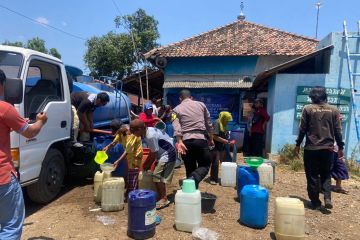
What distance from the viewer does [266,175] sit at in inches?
251

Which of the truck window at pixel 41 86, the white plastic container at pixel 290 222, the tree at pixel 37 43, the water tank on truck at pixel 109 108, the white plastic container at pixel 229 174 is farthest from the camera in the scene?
the tree at pixel 37 43

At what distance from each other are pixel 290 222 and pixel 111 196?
2341 mm

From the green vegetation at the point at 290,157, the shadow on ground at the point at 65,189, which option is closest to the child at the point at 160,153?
the shadow on ground at the point at 65,189

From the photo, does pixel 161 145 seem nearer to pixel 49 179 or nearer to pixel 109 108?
pixel 49 179

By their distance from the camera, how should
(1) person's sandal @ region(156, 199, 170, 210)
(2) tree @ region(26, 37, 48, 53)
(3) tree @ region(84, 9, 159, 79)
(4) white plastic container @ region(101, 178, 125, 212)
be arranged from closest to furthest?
1. (4) white plastic container @ region(101, 178, 125, 212)
2. (1) person's sandal @ region(156, 199, 170, 210)
3. (3) tree @ region(84, 9, 159, 79)
4. (2) tree @ region(26, 37, 48, 53)

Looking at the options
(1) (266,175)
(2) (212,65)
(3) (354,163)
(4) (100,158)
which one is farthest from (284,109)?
(4) (100,158)

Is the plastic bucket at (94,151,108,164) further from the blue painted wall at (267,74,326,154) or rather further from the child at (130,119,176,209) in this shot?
the blue painted wall at (267,74,326,154)

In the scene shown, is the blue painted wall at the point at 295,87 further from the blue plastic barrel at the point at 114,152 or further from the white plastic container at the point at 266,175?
the blue plastic barrel at the point at 114,152

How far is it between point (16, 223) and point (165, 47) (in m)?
12.6

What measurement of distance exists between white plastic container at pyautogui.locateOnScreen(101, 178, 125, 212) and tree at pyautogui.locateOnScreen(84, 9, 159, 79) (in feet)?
61.1

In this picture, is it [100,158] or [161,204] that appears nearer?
[161,204]

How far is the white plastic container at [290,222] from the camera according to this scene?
13.0 feet

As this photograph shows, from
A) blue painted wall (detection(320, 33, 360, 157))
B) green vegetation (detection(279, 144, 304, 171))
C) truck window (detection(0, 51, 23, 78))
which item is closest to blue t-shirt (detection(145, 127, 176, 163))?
truck window (detection(0, 51, 23, 78))

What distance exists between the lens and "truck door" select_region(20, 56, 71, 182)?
462 cm
